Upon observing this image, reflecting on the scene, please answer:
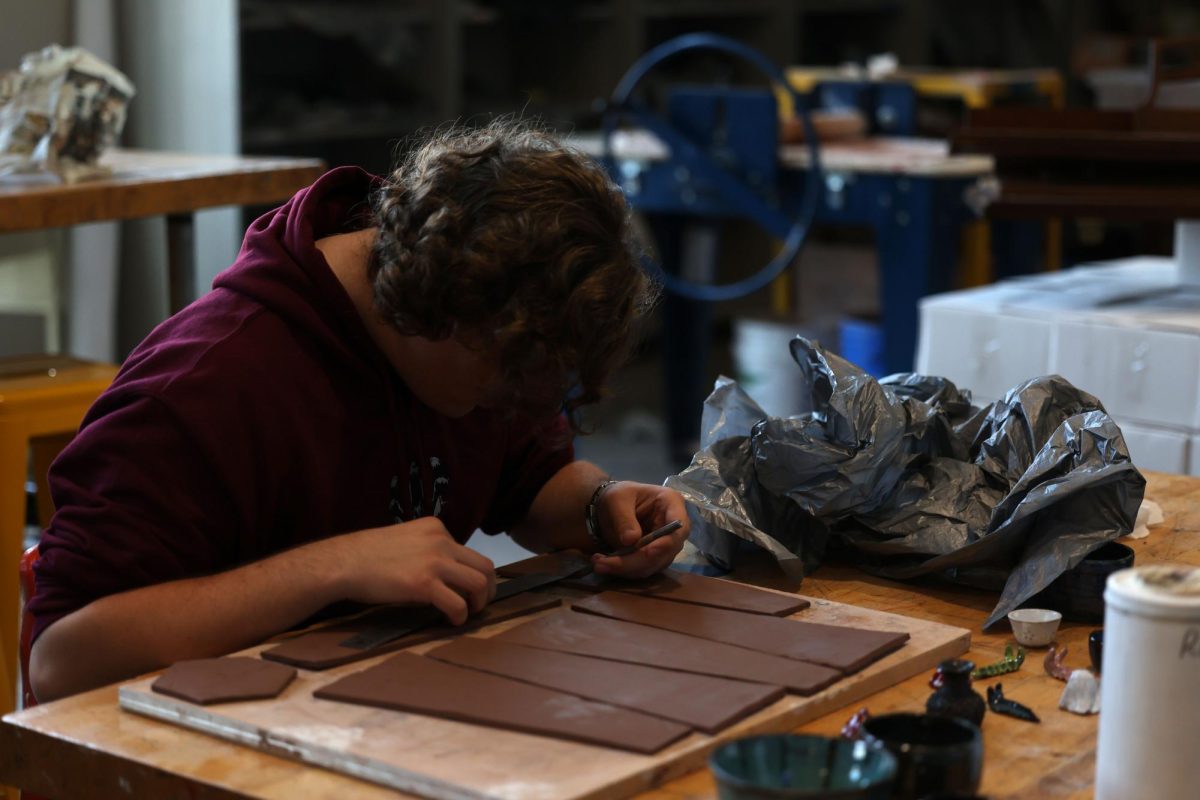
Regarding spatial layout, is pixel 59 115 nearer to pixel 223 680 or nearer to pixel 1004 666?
pixel 223 680

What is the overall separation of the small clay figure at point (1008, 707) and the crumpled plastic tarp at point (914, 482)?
18 centimetres

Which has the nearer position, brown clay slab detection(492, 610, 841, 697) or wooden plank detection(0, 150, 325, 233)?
brown clay slab detection(492, 610, 841, 697)

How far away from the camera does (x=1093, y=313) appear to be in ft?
8.85

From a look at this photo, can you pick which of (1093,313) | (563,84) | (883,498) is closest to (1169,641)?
(883,498)

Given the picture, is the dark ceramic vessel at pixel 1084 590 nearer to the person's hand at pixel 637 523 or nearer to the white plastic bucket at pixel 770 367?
the person's hand at pixel 637 523

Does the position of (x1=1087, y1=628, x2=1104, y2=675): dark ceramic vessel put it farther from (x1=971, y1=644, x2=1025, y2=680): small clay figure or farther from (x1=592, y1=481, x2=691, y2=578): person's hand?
(x1=592, y1=481, x2=691, y2=578): person's hand

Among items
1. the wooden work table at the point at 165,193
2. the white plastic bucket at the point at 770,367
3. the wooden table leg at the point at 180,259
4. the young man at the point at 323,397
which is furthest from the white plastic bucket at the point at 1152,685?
the white plastic bucket at the point at 770,367

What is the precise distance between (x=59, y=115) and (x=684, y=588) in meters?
1.88

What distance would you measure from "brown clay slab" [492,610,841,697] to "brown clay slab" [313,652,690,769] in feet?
0.29

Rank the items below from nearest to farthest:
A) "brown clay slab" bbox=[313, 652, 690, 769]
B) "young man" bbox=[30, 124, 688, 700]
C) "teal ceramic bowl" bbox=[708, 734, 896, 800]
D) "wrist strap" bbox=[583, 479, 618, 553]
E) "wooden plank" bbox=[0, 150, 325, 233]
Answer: "teal ceramic bowl" bbox=[708, 734, 896, 800] < "brown clay slab" bbox=[313, 652, 690, 769] < "young man" bbox=[30, 124, 688, 700] < "wrist strap" bbox=[583, 479, 618, 553] < "wooden plank" bbox=[0, 150, 325, 233]

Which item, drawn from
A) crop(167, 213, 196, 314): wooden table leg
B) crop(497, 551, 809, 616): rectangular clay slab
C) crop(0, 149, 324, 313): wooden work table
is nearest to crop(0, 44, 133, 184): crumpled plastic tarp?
crop(0, 149, 324, 313): wooden work table

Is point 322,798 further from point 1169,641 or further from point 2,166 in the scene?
point 2,166

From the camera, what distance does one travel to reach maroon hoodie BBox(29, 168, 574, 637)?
1.25 metres

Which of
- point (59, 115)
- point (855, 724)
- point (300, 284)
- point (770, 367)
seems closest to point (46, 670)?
point (300, 284)
